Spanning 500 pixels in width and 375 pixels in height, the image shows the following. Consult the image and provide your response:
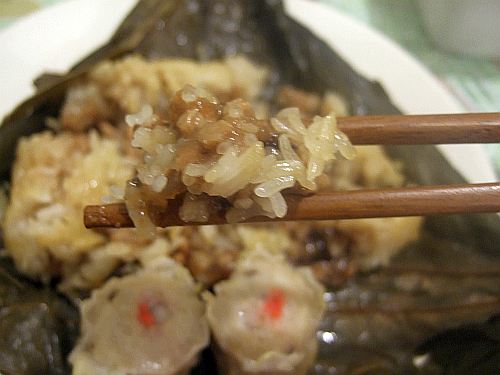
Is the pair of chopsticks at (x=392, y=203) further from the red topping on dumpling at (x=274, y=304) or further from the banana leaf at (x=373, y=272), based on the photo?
the banana leaf at (x=373, y=272)

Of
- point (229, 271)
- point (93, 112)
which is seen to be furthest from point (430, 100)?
point (93, 112)

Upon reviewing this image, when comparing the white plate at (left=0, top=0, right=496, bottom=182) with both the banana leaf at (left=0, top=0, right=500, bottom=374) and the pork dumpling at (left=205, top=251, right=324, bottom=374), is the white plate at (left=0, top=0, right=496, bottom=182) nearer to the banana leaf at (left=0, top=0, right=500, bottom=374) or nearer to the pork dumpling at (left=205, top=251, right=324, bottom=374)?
the banana leaf at (left=0, top=0, right=500, bottom=374)

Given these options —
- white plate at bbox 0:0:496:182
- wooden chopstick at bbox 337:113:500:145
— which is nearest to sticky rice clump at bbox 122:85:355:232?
wooden chopstick at bbox 337:113:500:145

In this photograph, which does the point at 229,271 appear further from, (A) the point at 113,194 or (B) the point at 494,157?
(B) the point at 494,157

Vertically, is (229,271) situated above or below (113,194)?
below

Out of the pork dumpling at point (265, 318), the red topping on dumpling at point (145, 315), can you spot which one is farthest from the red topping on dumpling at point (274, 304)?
the red topping on dumpling at point (145, 315)

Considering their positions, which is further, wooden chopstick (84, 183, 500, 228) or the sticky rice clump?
wooden chopstick (84, 183, 500, 228)
